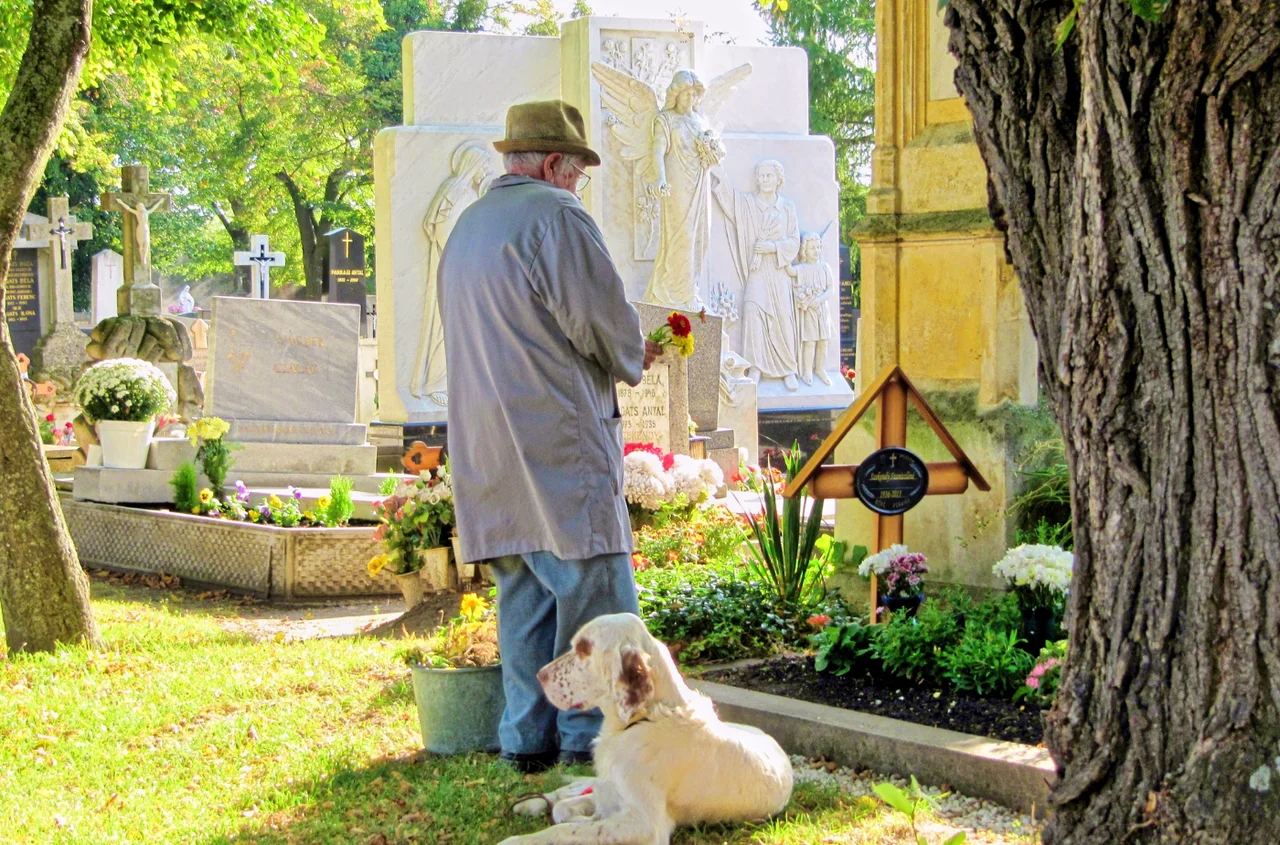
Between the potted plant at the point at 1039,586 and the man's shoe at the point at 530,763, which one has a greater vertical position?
the potted plant at the point at 1039,586

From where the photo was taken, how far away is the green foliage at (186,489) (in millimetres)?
10070

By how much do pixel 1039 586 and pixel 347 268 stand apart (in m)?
23.5

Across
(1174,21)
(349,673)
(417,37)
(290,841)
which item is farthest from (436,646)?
(417,37)

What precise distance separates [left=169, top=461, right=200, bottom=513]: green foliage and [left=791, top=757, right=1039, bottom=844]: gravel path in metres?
6.96

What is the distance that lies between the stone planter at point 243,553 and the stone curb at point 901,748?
14.3ft

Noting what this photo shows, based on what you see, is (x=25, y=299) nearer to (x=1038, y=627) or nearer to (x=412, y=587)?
(x=412, y=587)

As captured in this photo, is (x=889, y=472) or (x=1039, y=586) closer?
(x=1039, y=586)

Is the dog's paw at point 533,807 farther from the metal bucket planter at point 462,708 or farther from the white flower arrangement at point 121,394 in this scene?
the white flower arrangement at point 121,394

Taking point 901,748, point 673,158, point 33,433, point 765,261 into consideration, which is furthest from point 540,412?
point 765,261

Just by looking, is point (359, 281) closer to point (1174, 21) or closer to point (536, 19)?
point (536, 19)

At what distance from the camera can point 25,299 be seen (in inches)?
896

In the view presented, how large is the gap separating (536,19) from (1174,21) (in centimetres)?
3549

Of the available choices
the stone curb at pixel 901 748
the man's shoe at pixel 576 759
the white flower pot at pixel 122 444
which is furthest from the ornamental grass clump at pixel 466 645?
the white flower pot at pixel 122 444

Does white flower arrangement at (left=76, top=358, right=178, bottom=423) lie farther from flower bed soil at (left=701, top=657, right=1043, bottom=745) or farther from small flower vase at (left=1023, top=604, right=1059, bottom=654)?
small flower vase at (left=1023, top=604, right=1059, bottom=654)
